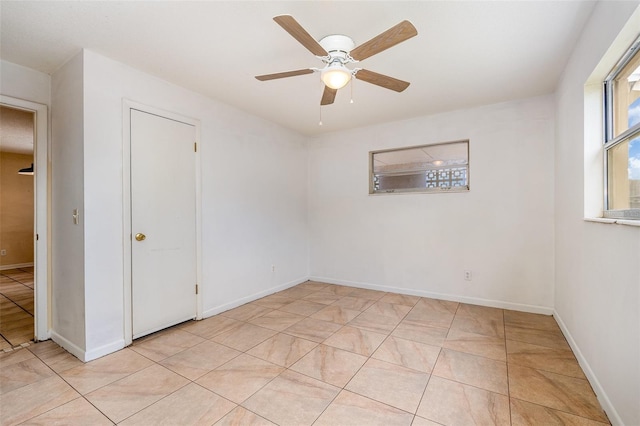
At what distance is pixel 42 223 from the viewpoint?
8.63 ft

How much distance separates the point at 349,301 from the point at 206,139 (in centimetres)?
266

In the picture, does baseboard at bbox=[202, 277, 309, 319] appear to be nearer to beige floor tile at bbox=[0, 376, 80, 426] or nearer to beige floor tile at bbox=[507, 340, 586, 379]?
beige floor tile at bbox=[0, 376, 80, 426]

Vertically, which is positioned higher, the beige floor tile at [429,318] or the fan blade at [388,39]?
the fan blade at [388,39]

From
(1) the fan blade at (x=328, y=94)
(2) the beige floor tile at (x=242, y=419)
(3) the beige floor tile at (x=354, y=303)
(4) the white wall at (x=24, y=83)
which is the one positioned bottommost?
(3) the beige floor tile at (x=354, y=303)

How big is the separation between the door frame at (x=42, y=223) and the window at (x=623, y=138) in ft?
14.3

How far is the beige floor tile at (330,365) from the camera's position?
80.0 inches

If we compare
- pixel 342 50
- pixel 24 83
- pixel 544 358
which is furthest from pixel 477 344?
pixel 24 83

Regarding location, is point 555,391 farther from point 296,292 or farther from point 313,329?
point 296,292

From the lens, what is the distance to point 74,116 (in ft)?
7.81

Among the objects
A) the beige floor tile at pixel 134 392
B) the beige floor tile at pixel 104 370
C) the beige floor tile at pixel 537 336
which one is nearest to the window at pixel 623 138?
the beige floor tile at pixel 537 336

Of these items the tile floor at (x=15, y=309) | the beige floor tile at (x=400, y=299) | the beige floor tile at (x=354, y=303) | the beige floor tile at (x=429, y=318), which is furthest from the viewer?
the beige floor tile at (x=400, y=299)

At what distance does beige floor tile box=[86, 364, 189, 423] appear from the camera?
1.71 metres

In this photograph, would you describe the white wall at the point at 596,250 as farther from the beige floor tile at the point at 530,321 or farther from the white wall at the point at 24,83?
the white wall at the point at 24,83

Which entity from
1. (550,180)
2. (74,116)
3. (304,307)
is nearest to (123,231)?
(74,116)
